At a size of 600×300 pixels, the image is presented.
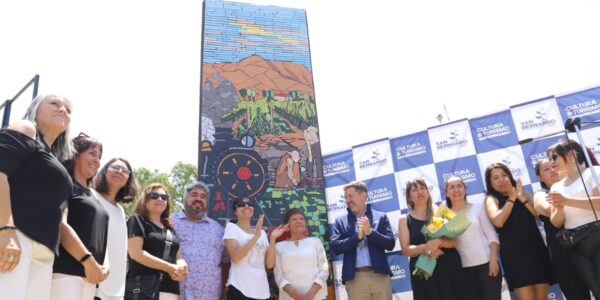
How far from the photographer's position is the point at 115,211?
9.80 ft

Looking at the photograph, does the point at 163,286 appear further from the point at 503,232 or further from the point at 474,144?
the point at 474,144

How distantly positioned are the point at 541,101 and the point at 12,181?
16.9 feet

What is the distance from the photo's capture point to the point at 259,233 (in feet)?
13.8

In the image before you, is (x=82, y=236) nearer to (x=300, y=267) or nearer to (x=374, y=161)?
(x=300, y=267)

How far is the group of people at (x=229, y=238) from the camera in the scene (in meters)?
2.05

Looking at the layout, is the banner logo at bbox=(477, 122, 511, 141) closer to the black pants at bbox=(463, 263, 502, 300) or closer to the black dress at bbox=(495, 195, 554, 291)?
the black dress at bbox=(495, 195, 554, 291)

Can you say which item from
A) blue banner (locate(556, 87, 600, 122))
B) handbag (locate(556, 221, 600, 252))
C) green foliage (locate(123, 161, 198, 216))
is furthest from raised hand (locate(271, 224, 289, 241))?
green foliage (locate(123, 161, 198, 216))

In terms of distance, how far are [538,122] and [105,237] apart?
4.64 meters

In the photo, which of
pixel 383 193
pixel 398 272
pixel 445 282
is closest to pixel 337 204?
pixel 383 193

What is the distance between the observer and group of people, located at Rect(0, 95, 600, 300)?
2.05 meters

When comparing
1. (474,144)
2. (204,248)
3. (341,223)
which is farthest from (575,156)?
(204,248)

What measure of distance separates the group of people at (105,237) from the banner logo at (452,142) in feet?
→ 6.65

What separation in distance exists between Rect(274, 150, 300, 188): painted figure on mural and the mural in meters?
0.01

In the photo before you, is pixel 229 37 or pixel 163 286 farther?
pixel 229 37
